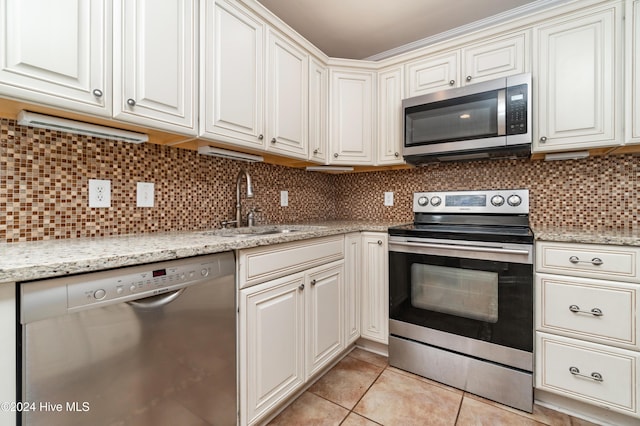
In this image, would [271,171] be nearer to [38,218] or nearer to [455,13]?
[38,218]

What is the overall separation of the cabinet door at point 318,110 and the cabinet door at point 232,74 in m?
0.48

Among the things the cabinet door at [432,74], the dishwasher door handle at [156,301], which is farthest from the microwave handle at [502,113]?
the dishwasher door handle at [156,301]

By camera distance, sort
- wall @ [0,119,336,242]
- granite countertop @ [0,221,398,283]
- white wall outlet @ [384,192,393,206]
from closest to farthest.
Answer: granite countertop @ [0,221,398,283], wall @ [0,119,336,242], white wall outlet @ [384,192,393,206]

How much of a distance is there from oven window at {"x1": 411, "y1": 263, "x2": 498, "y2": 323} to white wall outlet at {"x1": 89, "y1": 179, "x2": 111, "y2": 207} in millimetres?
1730

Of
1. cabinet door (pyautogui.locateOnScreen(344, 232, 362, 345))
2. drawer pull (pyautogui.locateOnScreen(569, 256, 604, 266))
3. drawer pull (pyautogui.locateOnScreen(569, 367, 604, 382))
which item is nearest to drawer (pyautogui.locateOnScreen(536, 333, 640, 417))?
drawer pull (pyautogui.locateOnScreen(569, 367, 604, 382))

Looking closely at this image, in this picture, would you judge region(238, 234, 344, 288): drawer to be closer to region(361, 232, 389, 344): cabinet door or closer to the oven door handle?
region(361, 232, 389, 344): cabinet door

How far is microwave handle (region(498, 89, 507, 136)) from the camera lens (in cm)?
174

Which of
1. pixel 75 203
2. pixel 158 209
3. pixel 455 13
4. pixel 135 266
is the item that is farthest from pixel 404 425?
pixel 455 13

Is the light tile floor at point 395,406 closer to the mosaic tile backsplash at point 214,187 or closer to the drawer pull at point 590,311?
the drawer pull at point 590,311

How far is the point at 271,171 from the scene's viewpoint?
2229 mm

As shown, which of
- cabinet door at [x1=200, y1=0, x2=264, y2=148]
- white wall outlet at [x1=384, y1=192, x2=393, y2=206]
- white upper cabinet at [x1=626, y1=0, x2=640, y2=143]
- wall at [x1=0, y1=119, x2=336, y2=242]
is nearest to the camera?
wall at [x1=0, y1=119, x2=336, y2=242]

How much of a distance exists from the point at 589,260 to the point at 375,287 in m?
1.18

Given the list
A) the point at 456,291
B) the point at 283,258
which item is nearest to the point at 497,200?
the point at 456,291

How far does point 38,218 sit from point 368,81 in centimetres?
218
